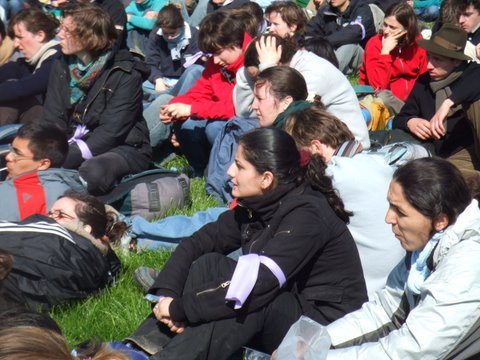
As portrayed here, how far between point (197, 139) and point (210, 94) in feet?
1.33

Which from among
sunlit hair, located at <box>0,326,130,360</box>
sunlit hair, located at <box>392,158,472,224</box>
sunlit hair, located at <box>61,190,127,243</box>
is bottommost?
sunlit hair, located at <box>61,190,127,243</box>

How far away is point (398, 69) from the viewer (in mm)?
8242

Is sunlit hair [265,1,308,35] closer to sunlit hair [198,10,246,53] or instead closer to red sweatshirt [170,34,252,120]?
red sweatshirt [170,34,252,120]

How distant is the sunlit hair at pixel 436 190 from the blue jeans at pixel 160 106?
13.8 ft

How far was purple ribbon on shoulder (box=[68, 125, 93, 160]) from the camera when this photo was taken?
262 inches

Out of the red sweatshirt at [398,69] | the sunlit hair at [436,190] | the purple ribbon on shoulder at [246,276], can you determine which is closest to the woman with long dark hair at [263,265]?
the purple ribbon on shoulder at [246,276]

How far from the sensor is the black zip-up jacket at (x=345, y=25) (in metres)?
10.0

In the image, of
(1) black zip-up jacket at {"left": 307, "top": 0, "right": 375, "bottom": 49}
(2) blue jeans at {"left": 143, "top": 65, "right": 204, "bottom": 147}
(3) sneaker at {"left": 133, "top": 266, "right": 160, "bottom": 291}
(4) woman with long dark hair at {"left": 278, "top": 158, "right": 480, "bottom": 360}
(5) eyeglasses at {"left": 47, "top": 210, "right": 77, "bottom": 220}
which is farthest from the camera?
(1) black zip-up jacket at {"left": 307, "top": 0, "right": 375, "bottom": 49}

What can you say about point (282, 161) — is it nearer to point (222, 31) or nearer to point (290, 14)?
point (222, 31)

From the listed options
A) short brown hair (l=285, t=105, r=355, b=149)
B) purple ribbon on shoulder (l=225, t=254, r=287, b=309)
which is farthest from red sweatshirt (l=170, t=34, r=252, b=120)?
purple ribbon on shoulder (l=225, t=254, r=287, b=309)

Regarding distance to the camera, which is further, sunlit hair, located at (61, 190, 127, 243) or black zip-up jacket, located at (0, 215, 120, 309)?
sunlit hair, located at (61, 190, 127, 243)

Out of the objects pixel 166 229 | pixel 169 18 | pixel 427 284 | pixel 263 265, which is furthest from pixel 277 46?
pixel 169 18

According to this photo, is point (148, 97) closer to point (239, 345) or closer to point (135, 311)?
point (135, 311)

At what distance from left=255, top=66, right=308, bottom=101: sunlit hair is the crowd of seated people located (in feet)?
0.04
